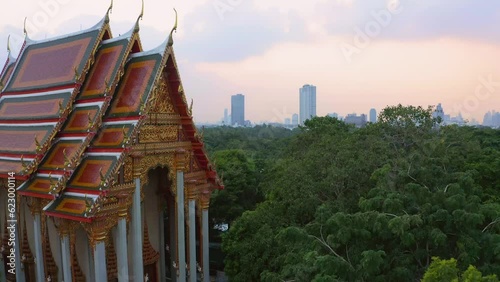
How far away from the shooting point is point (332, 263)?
31.0ft

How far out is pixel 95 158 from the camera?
444 inches

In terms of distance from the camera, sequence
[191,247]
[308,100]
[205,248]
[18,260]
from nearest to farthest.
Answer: [18,260] → [191,247] → [205,248] → [308,100]

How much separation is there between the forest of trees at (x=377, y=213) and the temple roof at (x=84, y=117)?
293 cm

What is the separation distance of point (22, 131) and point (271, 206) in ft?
29.2

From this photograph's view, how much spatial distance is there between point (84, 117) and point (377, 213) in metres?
8.53

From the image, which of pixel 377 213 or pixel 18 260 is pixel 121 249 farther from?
pixel 377 213

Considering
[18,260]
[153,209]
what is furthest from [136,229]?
[18,260]

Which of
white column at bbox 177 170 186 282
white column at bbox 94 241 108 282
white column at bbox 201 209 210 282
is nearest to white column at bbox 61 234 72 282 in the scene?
white column at bbox 94 241 108 282

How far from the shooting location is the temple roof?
10.9 m

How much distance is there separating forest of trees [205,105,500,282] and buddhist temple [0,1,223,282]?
243 centimetres

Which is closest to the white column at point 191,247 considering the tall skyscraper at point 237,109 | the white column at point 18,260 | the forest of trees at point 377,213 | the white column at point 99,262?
the forest of trees at point 377,213

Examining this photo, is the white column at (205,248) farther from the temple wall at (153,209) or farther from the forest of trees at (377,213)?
the temple wall at (153,209)

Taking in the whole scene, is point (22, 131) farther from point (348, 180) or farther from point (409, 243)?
point (409, 243)

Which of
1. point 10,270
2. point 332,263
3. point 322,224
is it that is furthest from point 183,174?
point 10,270
